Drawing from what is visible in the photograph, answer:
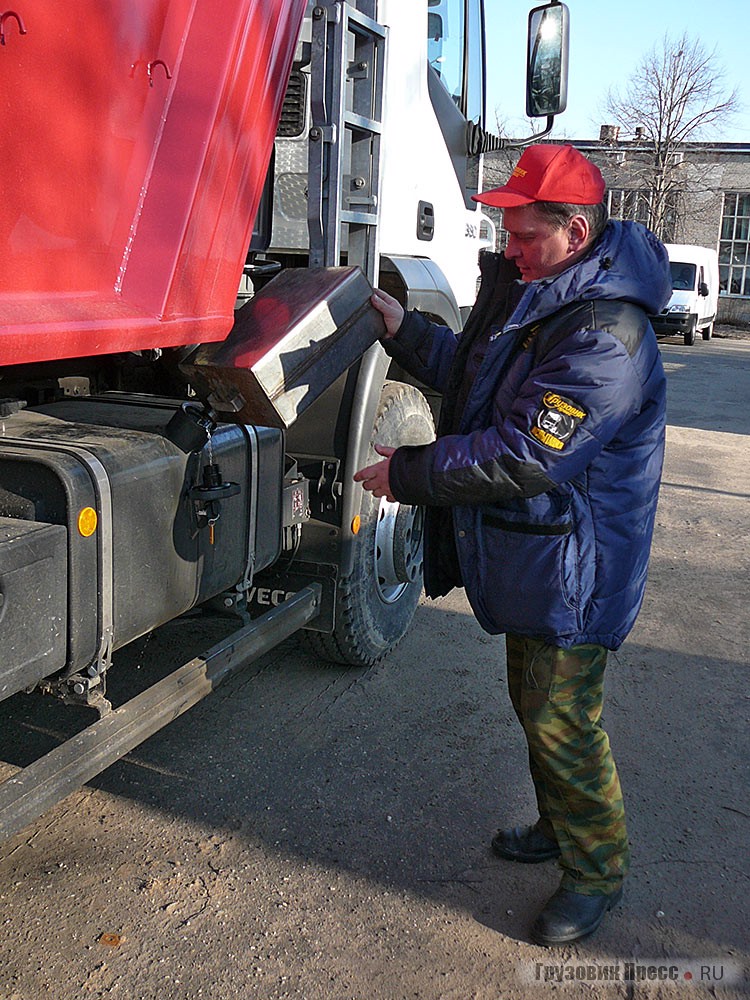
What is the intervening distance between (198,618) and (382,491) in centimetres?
116

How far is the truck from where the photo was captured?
1996mm

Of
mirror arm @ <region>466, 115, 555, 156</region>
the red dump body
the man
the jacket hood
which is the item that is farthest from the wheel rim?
mirror arm @ <region>466, 115, 555, 156</region>

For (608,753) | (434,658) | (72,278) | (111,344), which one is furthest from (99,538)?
(434,658)

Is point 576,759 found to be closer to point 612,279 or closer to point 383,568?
point 612,279

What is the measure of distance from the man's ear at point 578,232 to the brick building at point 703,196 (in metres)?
30.6

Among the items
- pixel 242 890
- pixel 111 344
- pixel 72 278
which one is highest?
pixel 72 278

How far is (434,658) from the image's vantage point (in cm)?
423

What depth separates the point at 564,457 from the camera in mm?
2215

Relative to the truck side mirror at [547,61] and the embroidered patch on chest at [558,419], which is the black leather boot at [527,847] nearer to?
the embroidered patch on chest at [558,419]

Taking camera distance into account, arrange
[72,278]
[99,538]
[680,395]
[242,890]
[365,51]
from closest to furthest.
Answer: [72,278], [99,538], [242,890], [365,51], [680,395]

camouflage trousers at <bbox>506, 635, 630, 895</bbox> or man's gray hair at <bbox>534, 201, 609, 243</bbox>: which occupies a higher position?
man's gray hair at <bbox>534, 201, 609, 243</bbox>

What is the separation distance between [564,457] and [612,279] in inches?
17.5

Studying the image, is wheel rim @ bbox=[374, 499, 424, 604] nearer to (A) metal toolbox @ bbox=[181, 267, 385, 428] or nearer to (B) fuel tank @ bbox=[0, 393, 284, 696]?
(B) fuel tank @ bbox=[0, 393, 284, 696]

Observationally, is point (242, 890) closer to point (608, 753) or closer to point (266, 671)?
point (608, 753)
